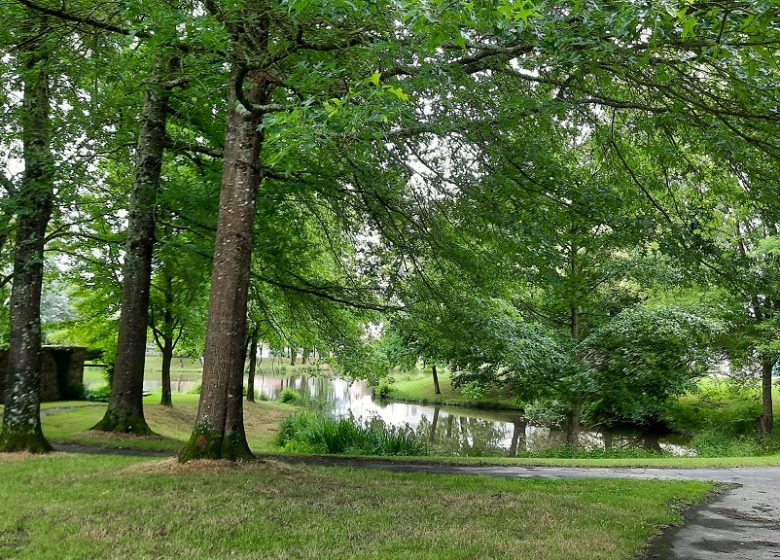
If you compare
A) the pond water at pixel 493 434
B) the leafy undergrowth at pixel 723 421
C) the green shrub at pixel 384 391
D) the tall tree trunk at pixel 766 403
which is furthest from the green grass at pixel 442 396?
the tall tree trunk at pixel 766 403

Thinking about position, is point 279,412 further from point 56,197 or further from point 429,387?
point 429,387

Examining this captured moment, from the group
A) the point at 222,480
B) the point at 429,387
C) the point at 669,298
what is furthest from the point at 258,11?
the point at 429,387

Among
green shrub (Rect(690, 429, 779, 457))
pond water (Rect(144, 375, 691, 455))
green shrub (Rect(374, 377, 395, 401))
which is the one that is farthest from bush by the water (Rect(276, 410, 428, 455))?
green shrub (Rect(374, 377, 395, 401))

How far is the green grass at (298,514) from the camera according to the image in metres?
4.62

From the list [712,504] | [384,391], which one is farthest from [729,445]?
[384,391]

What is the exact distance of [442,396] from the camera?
42.0 metres

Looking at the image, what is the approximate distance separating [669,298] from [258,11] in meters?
18.0

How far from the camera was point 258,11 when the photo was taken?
6934mm

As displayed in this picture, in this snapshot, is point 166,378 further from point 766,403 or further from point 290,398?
point 766,403

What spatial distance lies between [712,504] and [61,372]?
22.9 meters

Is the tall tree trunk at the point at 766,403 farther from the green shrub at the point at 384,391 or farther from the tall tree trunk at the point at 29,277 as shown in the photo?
the green shrub at the point at 384,391

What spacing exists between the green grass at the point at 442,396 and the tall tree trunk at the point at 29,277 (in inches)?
989

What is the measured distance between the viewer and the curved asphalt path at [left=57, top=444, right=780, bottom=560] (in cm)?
570

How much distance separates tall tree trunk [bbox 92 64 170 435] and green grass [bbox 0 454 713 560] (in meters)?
4.15
